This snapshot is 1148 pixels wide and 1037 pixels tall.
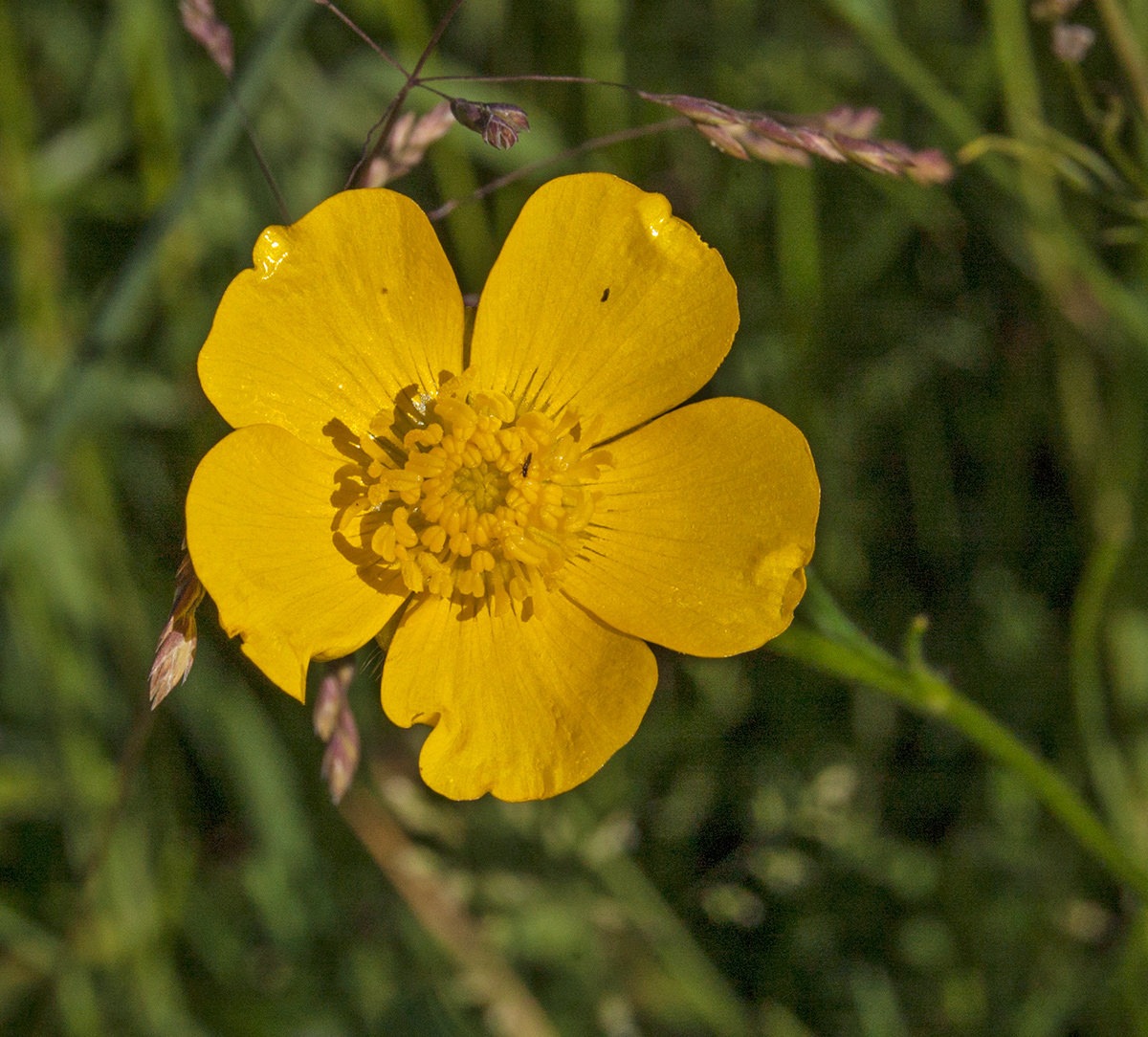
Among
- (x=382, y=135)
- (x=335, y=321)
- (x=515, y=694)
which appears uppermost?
(x=382, y=135)

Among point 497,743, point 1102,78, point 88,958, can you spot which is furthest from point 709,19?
point 88,958

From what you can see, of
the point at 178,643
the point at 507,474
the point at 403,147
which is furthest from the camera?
the point at 507,474

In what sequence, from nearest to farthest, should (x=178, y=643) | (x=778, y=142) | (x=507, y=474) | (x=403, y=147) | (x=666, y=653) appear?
(x=178, y=643)
(x=778, y=142)
(x=403, y=147)
(x=507, y=474)
(x=666, y=653)

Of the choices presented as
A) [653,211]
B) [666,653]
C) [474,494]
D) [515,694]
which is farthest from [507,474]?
[666,653]

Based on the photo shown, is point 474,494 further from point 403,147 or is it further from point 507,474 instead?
point 403,147

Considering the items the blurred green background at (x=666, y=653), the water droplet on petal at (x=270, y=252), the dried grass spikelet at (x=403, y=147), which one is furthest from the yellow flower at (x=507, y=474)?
the blurred green background at (x=666, y=653)

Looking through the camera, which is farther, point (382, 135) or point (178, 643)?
point (382, 135)
